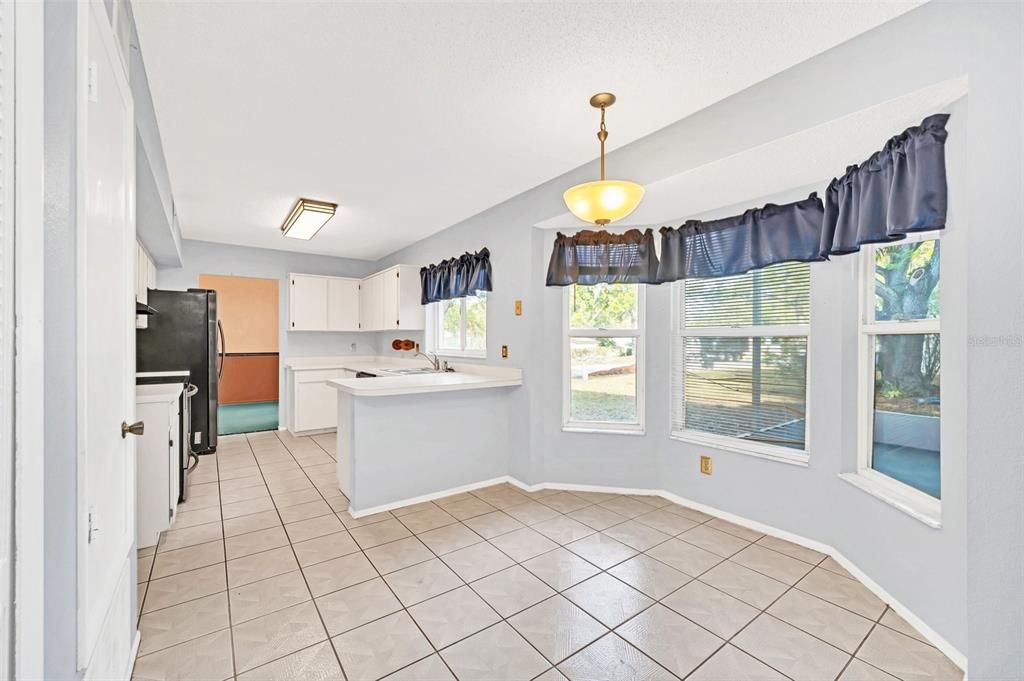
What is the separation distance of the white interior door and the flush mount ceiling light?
5.34ft

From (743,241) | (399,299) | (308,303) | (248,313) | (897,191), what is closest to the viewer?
(897,191)

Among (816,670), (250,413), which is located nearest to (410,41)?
(816,670)

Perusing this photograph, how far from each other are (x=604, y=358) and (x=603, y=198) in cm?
178

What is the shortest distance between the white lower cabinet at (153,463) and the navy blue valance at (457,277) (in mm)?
2294

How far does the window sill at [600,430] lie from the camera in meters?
3.48

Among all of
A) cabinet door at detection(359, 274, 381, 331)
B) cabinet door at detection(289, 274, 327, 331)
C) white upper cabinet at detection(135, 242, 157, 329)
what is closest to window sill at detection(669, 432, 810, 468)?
white upper cabinet at detection(135, 242, 157, 329)

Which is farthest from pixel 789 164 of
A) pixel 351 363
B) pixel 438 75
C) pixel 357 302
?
pixel 351 363

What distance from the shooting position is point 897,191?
1814 mm

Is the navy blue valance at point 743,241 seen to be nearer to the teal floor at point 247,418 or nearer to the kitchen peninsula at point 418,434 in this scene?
the kitchen peninsula at point 418,434

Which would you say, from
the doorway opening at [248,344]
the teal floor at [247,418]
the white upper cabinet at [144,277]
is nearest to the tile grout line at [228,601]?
the white upper cabinet at [144,277]

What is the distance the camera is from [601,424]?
11.8ft

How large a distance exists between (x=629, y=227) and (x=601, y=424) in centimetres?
153

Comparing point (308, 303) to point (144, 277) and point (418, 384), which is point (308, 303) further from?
point (418, 384)

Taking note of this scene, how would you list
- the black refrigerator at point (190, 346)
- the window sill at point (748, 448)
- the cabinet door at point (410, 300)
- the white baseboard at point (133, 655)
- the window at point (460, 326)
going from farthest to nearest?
the cabinet door at point (410, 300), the window at point (460, 326), the black refrigerator at point (190, 346), the window sill at point (748, 448), the white baseboard at point (133, 655)
